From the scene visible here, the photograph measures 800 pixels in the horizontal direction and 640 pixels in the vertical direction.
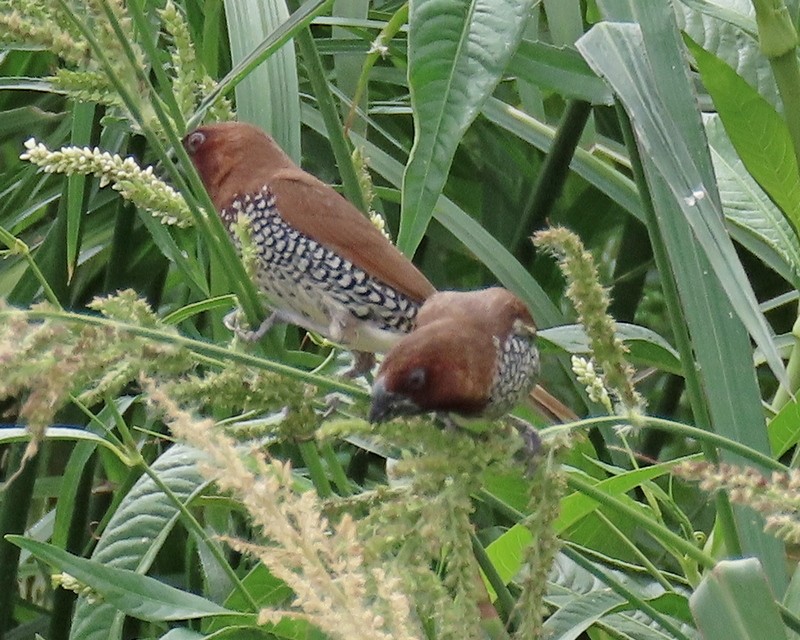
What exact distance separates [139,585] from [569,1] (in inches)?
26.6

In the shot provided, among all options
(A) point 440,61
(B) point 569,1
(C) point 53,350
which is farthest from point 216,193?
(C) point 53,350

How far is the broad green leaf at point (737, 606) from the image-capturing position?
51 centimetres

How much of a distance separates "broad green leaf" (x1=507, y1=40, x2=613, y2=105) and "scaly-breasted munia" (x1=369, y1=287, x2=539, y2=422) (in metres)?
0.19

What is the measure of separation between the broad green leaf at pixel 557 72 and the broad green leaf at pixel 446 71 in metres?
0.43

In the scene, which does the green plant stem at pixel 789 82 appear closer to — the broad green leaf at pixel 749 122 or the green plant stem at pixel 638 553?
the broad green leaf at pixel 749 122

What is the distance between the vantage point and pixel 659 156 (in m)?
0.55

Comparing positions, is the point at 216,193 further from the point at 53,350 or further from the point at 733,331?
the point at 53,350

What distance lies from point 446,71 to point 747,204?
453 mm

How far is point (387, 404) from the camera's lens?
0.69 meters

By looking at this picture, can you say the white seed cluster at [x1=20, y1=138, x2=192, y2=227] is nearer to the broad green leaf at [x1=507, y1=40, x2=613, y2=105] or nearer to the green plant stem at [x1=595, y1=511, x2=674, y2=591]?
the green plant stem at [x1=595, y1=511, x2=674, y2=591]

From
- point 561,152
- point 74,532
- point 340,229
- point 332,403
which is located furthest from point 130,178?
point 74,532

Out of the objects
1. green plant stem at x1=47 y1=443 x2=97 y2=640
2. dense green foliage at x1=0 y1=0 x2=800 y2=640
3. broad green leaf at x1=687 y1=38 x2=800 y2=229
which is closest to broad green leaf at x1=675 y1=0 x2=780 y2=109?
dense green foliage at x1=0 y1=0 x2=800 y2=640

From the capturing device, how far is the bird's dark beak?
0.66 m

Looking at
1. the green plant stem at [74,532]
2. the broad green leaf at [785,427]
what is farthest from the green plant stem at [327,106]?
the green plant stem at [74,532]
